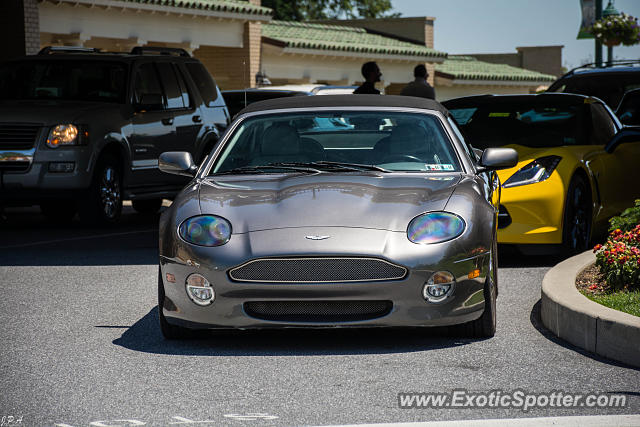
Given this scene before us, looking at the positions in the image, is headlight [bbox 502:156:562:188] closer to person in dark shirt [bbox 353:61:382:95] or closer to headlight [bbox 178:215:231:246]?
headlight [bbox 178:215:231:246]

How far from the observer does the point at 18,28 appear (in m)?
20.7

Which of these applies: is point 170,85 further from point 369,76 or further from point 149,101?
point 369,76

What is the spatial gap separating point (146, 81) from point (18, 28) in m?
7.56

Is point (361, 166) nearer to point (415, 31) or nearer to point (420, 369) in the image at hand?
point (420, 369)

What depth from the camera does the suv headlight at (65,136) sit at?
1268cm

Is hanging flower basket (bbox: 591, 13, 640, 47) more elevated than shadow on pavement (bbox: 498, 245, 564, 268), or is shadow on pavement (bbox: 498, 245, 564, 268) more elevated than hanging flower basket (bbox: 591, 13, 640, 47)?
hanging flower basket (bbox: 591, 13, 640, 47)

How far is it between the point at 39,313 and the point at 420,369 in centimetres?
304

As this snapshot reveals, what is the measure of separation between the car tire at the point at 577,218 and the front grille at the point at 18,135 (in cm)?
594

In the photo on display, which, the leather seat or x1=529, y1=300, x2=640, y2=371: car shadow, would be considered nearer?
x1=529, y1=300, x2=640, y2=371: car shadow

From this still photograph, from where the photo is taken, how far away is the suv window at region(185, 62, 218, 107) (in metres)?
14.9

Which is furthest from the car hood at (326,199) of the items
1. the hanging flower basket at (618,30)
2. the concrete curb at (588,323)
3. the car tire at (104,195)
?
the hanging flower basket at (618,30)

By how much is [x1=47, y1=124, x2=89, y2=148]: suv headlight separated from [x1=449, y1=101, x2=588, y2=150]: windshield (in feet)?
13.8

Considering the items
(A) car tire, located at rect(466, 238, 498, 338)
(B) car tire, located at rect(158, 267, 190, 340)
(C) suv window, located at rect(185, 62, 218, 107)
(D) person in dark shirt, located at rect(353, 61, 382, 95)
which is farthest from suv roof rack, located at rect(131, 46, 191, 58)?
(A) car tire, located at rect(466, 238, 498, 338)

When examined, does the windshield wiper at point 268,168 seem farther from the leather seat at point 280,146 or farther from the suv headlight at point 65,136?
the suv headlight at point 65,136
